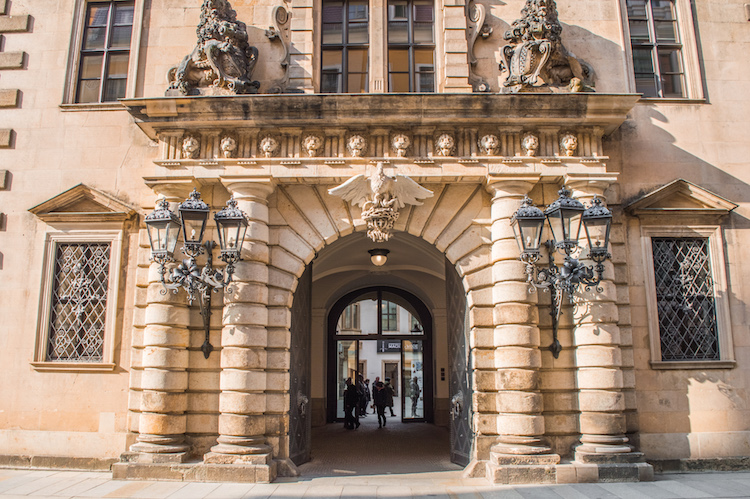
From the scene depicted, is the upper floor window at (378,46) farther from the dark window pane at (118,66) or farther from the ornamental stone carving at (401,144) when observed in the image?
the dark window pane at (118,66)

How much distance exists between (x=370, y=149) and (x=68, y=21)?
247 inches

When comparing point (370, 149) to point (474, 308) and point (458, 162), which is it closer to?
point (458, 162)

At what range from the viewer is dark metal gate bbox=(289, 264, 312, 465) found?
8914 millimetres

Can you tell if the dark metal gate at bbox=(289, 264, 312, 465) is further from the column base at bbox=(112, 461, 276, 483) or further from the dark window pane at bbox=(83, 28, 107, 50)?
the dark window pane at bbox=(83, 28, 107, 50)

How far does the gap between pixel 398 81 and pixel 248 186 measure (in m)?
3.25

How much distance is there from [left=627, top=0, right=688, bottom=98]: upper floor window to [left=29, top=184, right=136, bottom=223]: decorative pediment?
9.16 m

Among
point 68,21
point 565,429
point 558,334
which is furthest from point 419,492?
point 68,21

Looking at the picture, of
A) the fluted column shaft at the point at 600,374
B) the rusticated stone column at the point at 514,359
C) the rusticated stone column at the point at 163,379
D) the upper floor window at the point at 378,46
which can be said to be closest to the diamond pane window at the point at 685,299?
the fluted column shaft at the point at 600,374

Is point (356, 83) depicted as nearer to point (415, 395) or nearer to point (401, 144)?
point (401, 144)

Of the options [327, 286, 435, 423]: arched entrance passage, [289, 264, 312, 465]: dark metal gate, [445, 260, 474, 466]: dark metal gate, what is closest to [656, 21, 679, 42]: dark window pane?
[445, 260, 474, 466]: dark metal gate

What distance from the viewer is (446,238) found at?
8.89 m

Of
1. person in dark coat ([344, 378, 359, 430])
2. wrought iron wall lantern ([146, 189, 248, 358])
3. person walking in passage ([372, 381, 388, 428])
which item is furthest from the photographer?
person walking in passage ([372, 381, 388, 428])

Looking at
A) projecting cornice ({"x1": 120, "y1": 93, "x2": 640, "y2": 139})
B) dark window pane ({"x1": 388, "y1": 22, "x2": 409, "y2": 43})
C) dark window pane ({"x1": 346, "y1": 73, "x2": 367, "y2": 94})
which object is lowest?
projecting cornice ({"x1": 120, "y1": 93, "x2": 640, "y2": 139})

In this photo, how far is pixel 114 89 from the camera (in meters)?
10.0
